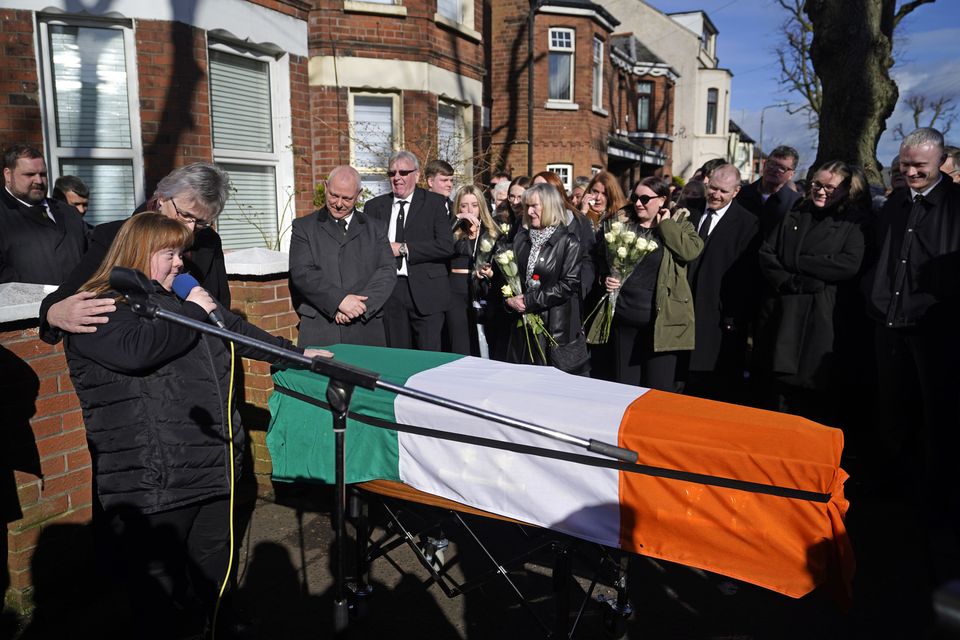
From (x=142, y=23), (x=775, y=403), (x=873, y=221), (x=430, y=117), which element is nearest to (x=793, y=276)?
(x=873, y=221)

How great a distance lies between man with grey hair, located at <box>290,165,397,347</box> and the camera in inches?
179

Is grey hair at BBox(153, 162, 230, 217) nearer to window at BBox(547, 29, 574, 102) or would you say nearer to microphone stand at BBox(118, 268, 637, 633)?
microphone stand at BBox(118, 268, 637, 633)

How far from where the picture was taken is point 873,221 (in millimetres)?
4789

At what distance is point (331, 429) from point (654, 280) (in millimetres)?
2943

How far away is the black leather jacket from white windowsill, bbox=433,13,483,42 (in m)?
7.63

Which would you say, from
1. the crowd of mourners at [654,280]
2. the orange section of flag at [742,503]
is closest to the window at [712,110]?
the crowd of mourners at [654,280]

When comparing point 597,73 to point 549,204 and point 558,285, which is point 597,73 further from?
point 558,285

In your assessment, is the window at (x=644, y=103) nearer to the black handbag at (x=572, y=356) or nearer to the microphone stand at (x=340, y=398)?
the black handbag at (x=572, y=356)

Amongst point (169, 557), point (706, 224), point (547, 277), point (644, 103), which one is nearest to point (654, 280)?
point (706, 224)

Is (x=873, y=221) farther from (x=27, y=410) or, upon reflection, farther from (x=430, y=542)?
(x=27, y=410)

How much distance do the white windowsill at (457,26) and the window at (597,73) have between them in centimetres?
1058

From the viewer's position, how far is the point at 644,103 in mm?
31594

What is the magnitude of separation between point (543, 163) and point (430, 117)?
10417 mm

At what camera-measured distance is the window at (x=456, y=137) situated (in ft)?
39.8
